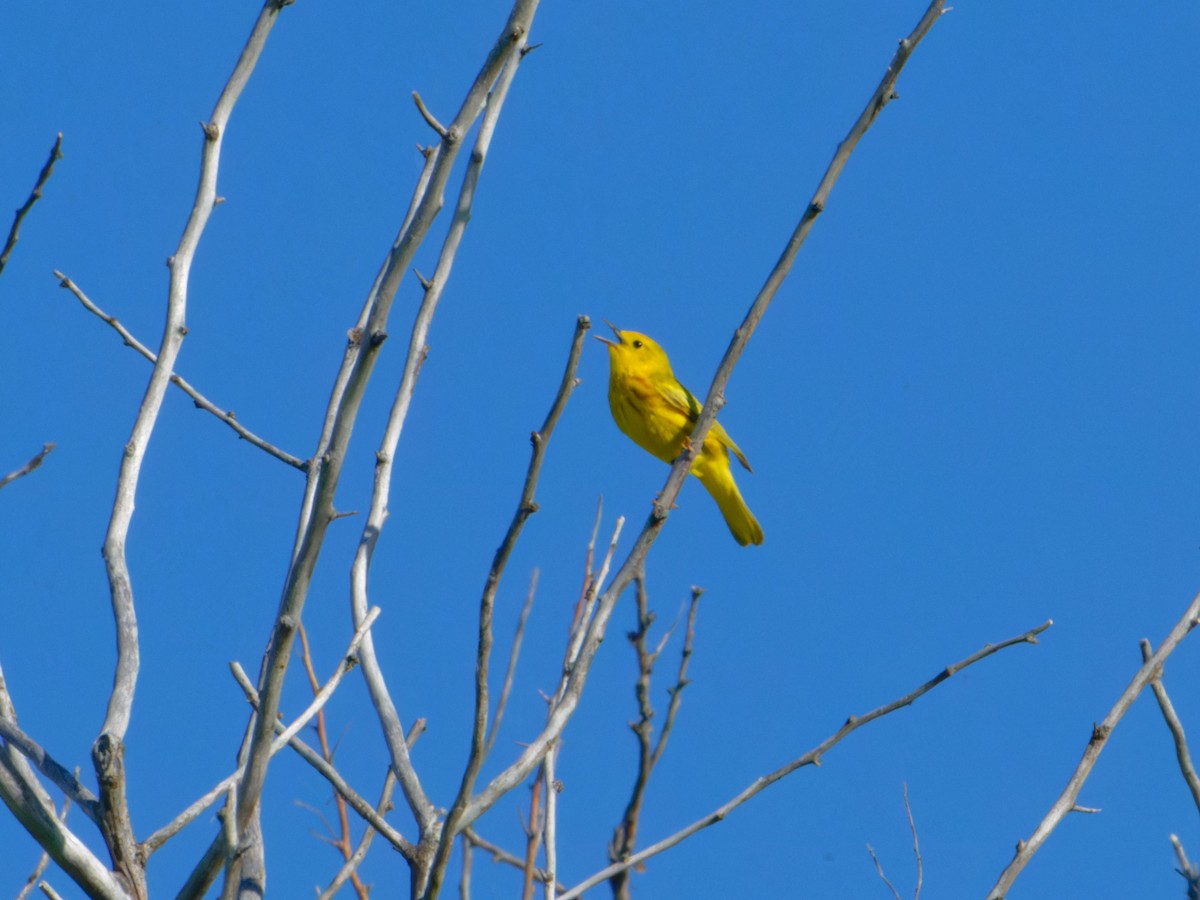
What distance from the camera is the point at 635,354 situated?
8.34 metres

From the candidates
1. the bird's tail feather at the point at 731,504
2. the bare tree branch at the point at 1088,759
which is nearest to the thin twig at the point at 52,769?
the bare tree branch at the point at 1088,759

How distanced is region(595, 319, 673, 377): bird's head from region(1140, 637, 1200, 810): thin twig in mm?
5423

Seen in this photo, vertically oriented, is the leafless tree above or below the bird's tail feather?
below

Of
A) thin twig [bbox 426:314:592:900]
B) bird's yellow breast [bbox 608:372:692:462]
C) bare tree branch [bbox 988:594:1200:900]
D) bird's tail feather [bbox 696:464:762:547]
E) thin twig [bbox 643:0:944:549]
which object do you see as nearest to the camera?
thin twig [bbox 426:314:592:900]

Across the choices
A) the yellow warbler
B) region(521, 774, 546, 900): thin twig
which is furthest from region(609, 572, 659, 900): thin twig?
the yellow warbler

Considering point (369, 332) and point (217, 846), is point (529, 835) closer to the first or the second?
point (217, 846)

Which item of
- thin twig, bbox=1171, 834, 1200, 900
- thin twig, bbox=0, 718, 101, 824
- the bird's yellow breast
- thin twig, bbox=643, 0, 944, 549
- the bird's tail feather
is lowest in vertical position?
thin twig, bbox=0, 718, 101, 824

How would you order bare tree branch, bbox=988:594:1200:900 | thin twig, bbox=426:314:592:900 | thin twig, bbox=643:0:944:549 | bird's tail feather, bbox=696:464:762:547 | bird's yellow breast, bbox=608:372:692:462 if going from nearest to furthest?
thin twig, bbox=426:314:592:900
bare tree branch, bbox=988:594:1200:900
thin twig, bbox=643:0:944:549
bird's yellow breast, bbox=608:372:692:462
bird's tail feather, bbox=696:464:762:547

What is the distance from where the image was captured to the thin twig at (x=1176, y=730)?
2.69 meters

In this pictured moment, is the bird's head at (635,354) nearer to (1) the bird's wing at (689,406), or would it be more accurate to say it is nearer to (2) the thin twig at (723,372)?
(1) the bird's wing at (689,406)

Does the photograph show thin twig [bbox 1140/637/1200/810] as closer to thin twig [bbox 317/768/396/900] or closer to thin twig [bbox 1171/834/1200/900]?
thin twig [bbox 1171/834/1200/900]

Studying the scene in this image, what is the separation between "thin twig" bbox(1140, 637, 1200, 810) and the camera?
2.69m

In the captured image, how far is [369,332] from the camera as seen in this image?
2.22 m

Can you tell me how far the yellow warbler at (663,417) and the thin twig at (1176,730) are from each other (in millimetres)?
4722
